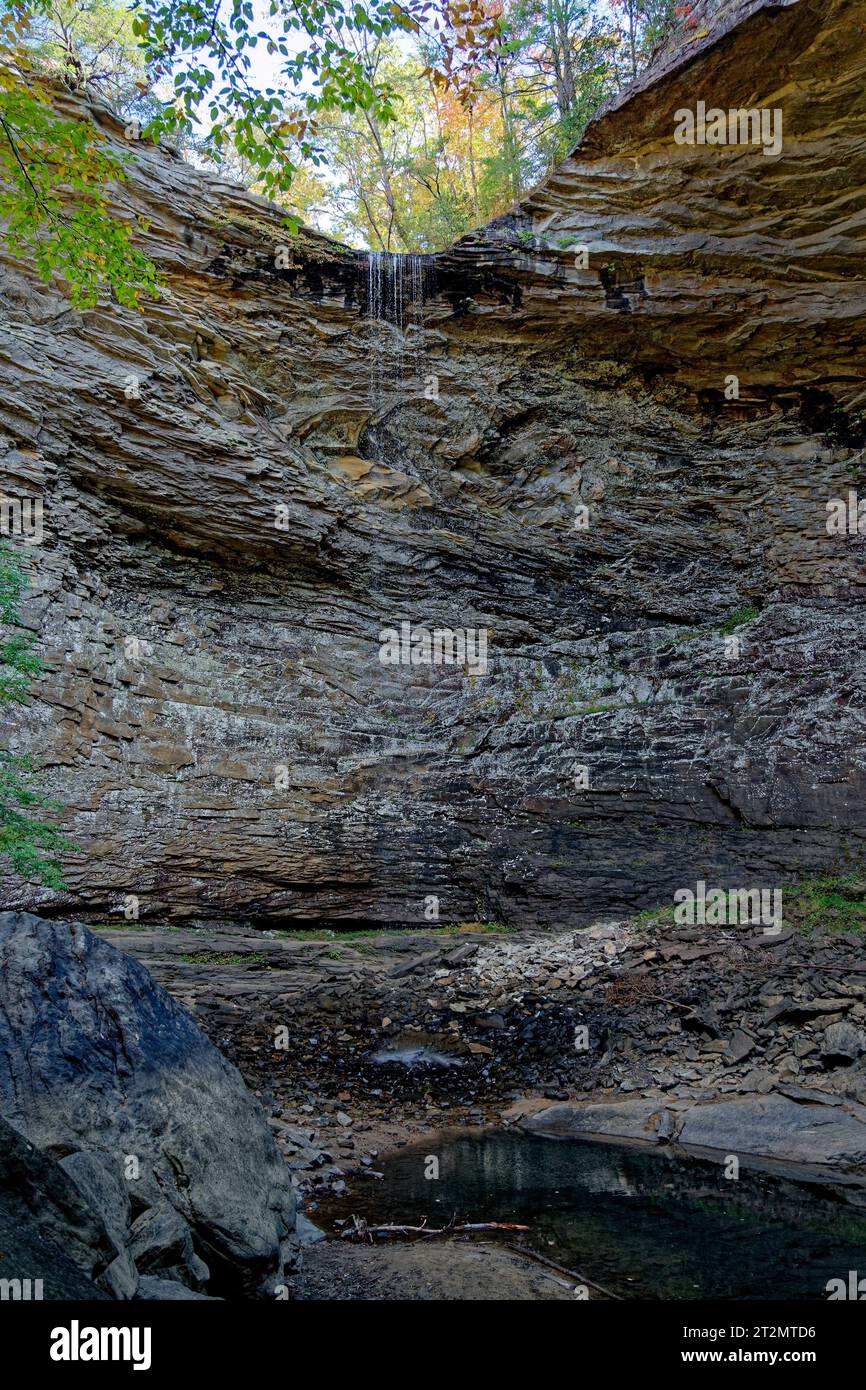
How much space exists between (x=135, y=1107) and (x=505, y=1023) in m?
6.73

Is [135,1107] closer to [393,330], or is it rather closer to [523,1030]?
[523,1030]

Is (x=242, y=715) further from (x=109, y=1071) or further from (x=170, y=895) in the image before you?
(x=109, y=1071)

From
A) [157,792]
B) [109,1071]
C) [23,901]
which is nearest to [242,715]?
[157,792]

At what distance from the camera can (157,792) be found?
13289 mm

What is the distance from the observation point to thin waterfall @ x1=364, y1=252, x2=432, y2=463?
16312 mm

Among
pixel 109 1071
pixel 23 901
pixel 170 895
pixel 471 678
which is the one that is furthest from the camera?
pixel 471 678

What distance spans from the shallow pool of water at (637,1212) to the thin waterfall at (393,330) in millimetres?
13146

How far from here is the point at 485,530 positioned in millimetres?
16625

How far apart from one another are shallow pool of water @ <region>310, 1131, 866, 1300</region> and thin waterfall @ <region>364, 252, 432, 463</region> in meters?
13.1

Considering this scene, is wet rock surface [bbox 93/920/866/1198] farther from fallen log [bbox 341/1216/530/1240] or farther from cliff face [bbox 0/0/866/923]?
cliff face [bbox 0/0/866/923]

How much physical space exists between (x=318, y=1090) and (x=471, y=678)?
859 centimetres

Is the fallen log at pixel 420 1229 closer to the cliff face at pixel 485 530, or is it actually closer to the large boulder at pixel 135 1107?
the large boulder at pixel 135 1107

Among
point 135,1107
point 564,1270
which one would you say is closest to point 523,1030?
point 564,1270

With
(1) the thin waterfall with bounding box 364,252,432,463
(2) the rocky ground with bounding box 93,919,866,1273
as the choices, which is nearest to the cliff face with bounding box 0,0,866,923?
(1) the thin waterfall with bounding box 364,252,432,463
